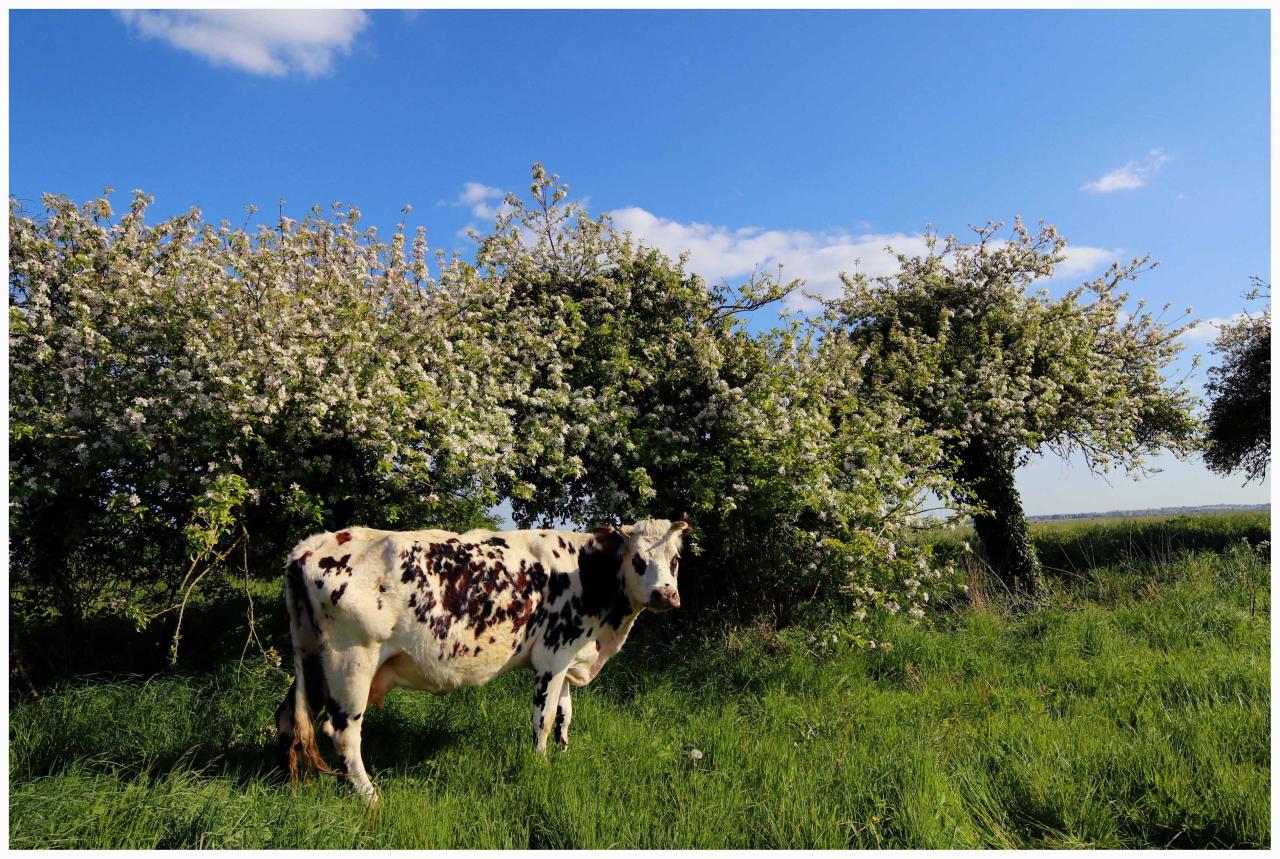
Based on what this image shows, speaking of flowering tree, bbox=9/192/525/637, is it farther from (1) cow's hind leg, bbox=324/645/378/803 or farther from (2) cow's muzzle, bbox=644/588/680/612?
(2) cow's muzzle, bbox=644/588/680/612

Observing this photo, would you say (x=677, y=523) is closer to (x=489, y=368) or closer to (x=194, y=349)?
(x=489, y=368)

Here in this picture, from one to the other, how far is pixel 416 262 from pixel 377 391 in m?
2.88

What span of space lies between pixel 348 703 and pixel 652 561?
264 cm

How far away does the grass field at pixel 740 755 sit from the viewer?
507 cm

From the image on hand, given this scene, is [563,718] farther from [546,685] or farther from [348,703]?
[348,703]

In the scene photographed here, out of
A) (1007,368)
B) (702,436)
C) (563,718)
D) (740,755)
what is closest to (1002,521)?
(1007,368)

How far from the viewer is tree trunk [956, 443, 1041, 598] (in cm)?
1530

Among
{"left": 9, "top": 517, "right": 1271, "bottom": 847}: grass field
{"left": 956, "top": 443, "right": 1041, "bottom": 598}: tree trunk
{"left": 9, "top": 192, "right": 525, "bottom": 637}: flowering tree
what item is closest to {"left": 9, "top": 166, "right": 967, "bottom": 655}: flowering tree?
{"left": 9, "top": 192, "right": 525, "bottom": 637}: flowering tree

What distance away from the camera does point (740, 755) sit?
253 inches

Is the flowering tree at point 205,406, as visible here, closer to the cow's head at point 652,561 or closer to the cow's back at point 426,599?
the cow's back at point 426,599

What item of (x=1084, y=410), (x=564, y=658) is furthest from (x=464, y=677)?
(x=1084, y=410)

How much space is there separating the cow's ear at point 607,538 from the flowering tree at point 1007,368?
23.8 ft

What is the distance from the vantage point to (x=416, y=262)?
33.4 ft

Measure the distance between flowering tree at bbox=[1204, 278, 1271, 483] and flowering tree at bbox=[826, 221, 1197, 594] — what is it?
12.5 feet
